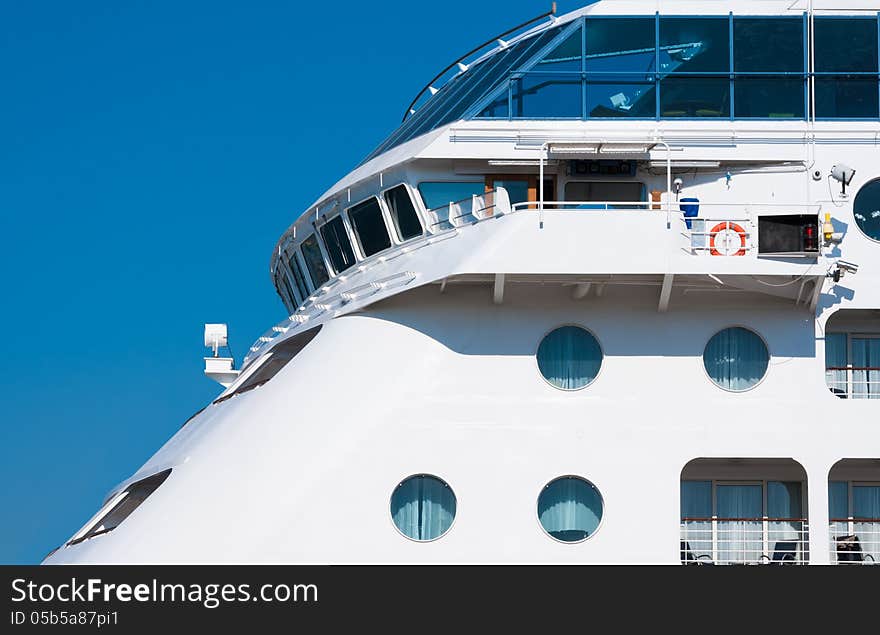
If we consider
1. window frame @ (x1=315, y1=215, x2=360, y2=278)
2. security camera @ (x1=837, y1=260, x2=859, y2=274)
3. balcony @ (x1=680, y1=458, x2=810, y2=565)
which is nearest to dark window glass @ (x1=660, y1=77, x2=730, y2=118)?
security camera @ (x1=837, y1=260, x2=859, y2=274)

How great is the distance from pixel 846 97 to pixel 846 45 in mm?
914

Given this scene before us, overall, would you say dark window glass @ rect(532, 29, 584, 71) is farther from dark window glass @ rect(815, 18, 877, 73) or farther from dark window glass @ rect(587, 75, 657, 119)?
dark window glass @ rect(815, 18, 877, 73)

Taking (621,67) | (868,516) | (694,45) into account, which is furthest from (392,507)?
(694,45)

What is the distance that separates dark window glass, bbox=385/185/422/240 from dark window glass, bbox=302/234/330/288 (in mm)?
2246

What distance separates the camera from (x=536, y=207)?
2634cm

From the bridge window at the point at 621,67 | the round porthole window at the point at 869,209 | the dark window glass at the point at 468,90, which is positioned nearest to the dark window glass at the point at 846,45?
the round porthole window at the point at 869,209

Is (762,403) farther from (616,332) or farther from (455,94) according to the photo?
(455,94)

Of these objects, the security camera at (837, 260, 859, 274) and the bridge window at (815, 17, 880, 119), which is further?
the bridge window at (815, 17, 880, 119)

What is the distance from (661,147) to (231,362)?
10.1 meters

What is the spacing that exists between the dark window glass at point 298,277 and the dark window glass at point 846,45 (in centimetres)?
966

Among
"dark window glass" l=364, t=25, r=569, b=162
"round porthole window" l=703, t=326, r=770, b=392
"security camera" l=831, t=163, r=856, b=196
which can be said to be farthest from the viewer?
"dark window glass" l=364, t=25, r=569, b=162

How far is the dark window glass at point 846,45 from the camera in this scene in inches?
1060

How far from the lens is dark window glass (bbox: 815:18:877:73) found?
88.3ft
